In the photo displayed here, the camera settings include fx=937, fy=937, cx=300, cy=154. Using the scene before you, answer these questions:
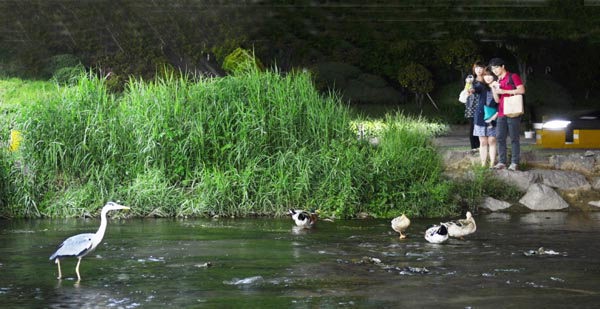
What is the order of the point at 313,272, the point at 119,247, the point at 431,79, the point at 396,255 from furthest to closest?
the point at 431,79
the point at 119,247
the point at 396,255
the point at 313,272

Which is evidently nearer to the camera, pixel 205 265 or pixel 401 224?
pixel 205 265

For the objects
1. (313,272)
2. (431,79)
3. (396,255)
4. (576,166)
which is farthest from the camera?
(431,79)

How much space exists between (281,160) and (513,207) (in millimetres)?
3732

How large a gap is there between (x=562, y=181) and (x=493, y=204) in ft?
4.54

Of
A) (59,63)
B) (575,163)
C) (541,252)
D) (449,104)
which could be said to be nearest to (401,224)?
(541,252)

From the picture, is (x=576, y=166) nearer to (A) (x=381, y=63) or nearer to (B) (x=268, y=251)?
(B) (x=268, y=251)

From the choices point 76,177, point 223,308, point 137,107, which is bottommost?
point 223,308

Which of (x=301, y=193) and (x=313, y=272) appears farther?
(x=301, y=193)

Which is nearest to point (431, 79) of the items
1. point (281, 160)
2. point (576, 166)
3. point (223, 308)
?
point (576, 166)

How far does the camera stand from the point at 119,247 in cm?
1111

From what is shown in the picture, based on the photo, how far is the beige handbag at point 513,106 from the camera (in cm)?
1501

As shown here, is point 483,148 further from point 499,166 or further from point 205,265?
point 205,265

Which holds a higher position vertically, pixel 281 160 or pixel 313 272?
pixel 281 160

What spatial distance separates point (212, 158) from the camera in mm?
14664
